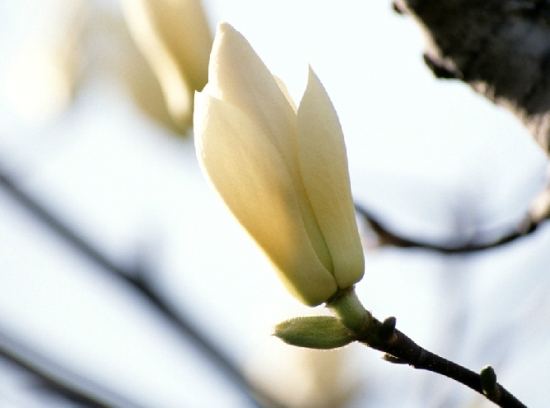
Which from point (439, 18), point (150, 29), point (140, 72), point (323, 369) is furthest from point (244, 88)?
point (323, 369)

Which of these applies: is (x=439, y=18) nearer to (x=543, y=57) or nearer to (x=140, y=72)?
(x=543, y=57)

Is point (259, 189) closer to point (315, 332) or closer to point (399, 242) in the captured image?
point (315, 332)

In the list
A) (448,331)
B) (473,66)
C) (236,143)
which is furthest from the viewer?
(448,331)

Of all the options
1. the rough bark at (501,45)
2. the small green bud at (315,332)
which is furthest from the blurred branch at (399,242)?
the small green bud at (315,332)

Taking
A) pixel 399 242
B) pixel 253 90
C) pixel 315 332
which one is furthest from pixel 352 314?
pixel 399 242

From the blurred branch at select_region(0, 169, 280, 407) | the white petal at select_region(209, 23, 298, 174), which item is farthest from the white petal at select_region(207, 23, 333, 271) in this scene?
the blurred branch at select_region(0, 169, 280, 407)

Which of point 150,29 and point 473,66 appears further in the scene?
point 150,29

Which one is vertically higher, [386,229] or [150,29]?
[150,29]

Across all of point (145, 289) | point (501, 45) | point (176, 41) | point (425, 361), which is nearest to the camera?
point (425, 361)
